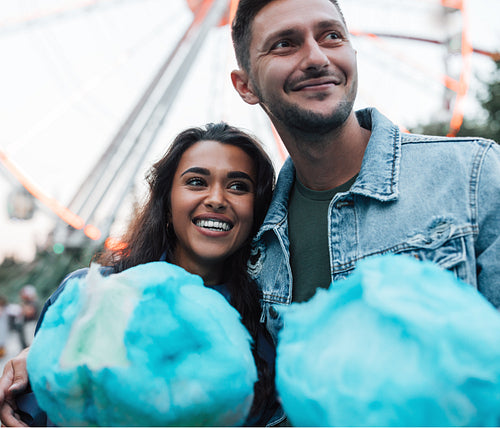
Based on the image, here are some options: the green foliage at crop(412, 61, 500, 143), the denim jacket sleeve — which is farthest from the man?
the green foliage at crop(412, 61, 500, 143)

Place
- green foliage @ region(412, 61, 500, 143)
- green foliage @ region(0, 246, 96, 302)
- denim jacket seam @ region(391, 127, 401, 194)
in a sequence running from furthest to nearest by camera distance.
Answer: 1. green foliage @ region(412, 61, 500, 143)
2. green foliage @ region(0, 246, 96, 302)
3. denim jacket seam @ region(391, 127, 401, 194)

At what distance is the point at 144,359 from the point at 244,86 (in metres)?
1.25

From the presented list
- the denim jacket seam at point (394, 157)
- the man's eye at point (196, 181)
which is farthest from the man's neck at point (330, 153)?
the man's eye at point (196, 181)

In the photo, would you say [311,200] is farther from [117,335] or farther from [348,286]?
[117,335]

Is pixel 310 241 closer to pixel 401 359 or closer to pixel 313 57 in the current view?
pixel 313 57

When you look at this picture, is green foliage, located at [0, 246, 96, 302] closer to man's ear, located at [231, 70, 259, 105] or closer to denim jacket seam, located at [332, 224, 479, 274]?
man's ear, located at [231, 70, 259, 105]

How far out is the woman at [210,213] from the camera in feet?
5.08

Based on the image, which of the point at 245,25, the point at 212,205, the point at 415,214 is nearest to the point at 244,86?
the point at 245,25

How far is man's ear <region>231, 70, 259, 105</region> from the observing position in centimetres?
172

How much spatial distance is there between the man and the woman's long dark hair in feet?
0.24

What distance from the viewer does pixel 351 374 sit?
0.70 m

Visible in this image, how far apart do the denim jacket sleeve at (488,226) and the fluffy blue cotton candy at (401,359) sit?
372 millimetres

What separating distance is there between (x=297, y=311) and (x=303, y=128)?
0.73 metres

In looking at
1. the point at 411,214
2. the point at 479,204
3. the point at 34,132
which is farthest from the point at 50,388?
the point at 34,132
